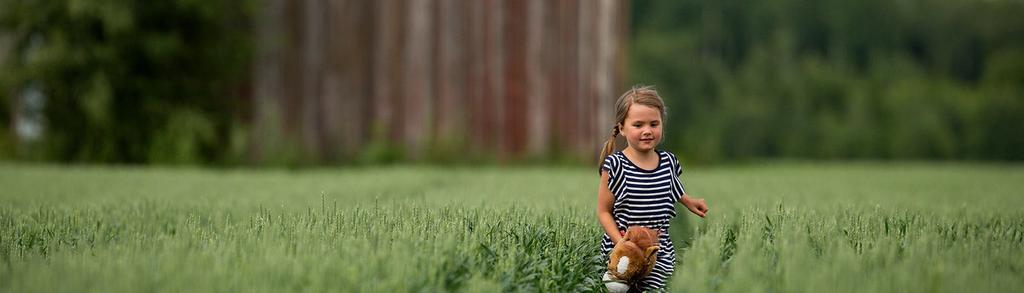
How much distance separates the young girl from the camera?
254 cm

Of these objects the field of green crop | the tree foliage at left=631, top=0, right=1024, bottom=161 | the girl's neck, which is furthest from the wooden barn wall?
the tree foliage at left=631, top=0, right=1024, bottom=161

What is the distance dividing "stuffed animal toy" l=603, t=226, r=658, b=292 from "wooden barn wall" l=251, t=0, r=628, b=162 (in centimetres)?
766

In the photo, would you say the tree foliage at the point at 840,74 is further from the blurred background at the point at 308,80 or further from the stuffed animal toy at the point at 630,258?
the stuffed animal toy at the point at 630,258

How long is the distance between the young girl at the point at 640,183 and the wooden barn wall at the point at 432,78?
7.47 m

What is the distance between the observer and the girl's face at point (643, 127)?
254 cm

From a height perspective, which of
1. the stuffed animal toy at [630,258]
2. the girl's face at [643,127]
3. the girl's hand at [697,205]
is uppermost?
the girl's face at [643,127]

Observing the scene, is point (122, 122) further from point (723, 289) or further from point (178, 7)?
point (723, 289)

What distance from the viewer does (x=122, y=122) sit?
9.95m

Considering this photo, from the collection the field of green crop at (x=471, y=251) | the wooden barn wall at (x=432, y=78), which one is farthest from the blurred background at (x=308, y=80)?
the field of green crop at (x=471, y=251)

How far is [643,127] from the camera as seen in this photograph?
254 cm

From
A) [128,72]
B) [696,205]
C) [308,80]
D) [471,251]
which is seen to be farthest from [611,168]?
[128,72]

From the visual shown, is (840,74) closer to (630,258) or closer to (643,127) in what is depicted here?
(643,127)

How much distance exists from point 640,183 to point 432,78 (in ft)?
25.6

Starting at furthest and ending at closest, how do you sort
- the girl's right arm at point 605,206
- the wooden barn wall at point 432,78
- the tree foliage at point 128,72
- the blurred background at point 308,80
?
the wooden barn wall at point 432,78, the blurred background at point 308,80, the tree foliage at point 128,72, the girl's right arm at point 605,206
